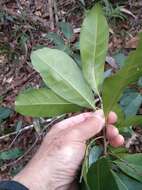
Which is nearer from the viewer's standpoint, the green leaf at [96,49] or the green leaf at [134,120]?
the green leaf at [134,120]

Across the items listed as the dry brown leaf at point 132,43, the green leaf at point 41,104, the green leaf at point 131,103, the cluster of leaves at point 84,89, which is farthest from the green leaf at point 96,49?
the dry brown leaf at point 132,43

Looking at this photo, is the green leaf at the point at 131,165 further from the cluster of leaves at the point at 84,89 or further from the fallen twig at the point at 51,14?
the fallen twig at the point at 51,14

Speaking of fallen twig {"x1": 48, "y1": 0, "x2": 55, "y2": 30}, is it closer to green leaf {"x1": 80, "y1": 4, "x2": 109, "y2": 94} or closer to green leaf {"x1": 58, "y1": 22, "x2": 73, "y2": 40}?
green leaf {"x1": 58, "y1": 22, "x2": 73, "y2": 40}

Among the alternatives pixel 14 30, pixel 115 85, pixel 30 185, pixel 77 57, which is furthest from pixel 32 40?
pixel 115 85

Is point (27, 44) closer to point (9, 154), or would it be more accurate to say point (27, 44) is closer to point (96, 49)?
point (9, 154)

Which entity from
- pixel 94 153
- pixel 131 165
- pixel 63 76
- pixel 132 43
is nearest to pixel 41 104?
pixel 63 76

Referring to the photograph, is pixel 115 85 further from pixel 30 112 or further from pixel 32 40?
pixel 32 40
